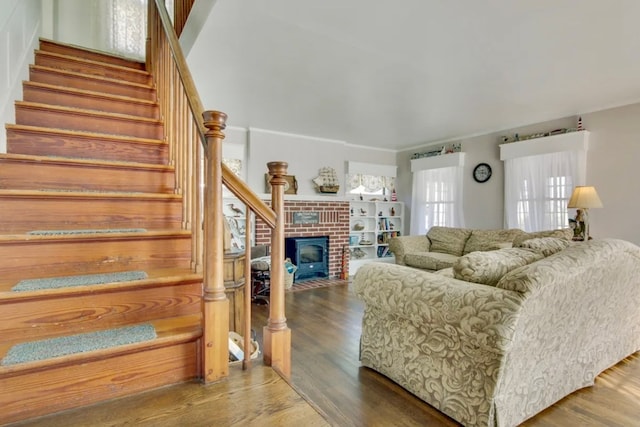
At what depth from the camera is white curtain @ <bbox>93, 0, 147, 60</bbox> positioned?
431 cm

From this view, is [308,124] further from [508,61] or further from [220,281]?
[220,281]

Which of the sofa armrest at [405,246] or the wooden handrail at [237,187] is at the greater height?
the wooden handrail at [237,187]

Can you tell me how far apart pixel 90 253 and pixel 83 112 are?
47.3 inches

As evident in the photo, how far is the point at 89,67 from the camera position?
9.20ft

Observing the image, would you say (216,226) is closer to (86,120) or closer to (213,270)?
(213,270)

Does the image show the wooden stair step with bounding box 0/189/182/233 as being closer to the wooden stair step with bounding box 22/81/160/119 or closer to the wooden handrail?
the wooden handrail

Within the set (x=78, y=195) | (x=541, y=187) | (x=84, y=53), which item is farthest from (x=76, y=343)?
(x=541, y=187)

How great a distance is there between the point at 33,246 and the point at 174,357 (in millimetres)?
814

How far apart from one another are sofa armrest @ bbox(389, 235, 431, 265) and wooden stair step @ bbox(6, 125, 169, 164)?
3733mm

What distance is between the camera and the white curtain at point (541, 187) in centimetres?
423

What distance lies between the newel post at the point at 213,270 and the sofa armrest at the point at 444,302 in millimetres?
1090

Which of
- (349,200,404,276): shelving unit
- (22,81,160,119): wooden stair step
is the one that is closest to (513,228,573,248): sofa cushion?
(349,200,404,276): shelving unit

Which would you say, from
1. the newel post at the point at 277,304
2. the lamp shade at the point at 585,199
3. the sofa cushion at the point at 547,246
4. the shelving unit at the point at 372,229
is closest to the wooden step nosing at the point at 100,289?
the newel post at the point at 277,304

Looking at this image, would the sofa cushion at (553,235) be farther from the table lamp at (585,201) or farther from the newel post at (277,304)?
the newel post at (277,304)
